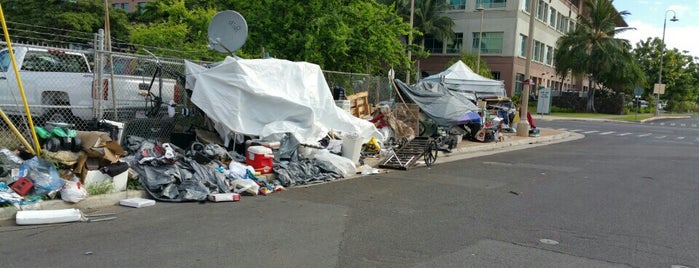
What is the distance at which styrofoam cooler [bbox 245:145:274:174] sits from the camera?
341 inches

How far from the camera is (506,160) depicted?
1279cm

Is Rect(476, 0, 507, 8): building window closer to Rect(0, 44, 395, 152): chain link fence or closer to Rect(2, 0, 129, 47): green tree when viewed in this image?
Rect(2, 0, 129, 47): green tree

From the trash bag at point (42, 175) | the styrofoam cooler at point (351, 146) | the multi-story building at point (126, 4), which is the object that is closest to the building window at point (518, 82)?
the styrofoam cooler at point (351, 146)

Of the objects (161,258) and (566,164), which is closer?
(161,258)

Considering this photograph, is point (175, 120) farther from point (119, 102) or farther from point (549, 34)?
point (549, 34)

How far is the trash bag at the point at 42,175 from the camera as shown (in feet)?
20.9

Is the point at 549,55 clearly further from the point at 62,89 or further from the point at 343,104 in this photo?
the point at 62,89

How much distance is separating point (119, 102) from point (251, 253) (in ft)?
20.1

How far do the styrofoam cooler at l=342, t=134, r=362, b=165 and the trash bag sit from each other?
17.2 ft

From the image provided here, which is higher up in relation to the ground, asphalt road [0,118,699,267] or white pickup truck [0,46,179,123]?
white pickup truck [0,46,179,123]

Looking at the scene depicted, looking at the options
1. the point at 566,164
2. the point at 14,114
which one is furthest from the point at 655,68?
the point at 14,114

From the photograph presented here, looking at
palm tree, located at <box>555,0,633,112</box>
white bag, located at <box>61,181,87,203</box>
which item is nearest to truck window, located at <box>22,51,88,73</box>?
white bag, located at <box>61,181,87,203</box>

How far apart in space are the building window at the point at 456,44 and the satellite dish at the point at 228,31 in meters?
40.5

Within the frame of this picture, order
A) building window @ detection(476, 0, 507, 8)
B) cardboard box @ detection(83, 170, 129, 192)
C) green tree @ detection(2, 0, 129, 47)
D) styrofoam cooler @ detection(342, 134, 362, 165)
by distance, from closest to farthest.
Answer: cardboard box @ detection(83, 170, 129, 192)
styrofoam cooler @ detection(342, 134, 362, 165)
green tree @ detection(2, 0, 129, 47)
building window @ detection(476, 0, 507, 8)
